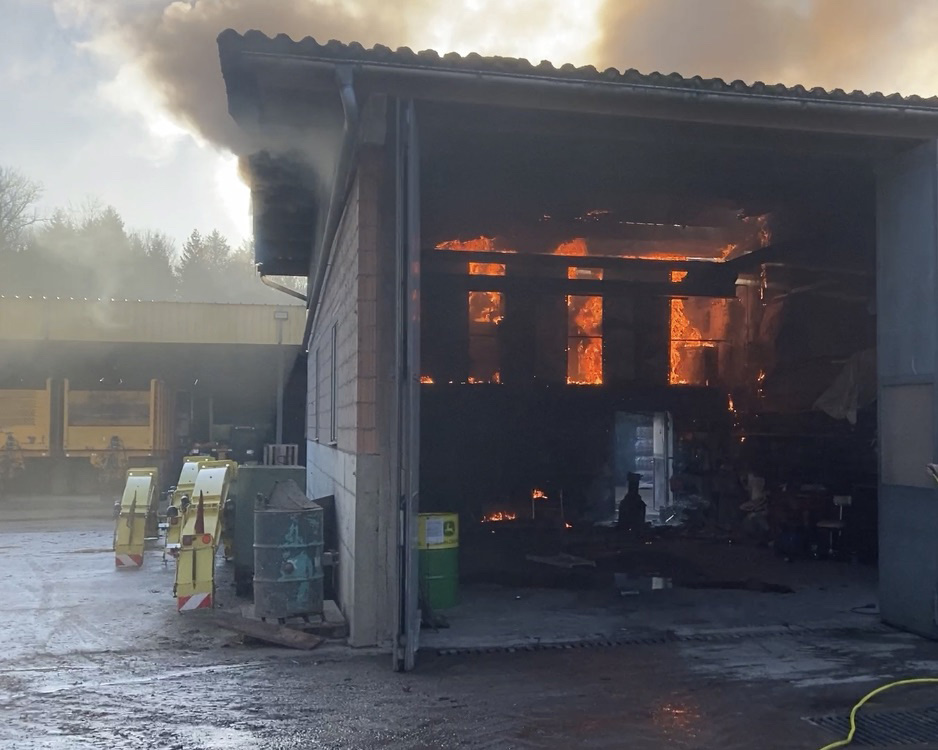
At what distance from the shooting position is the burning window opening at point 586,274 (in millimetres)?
15953

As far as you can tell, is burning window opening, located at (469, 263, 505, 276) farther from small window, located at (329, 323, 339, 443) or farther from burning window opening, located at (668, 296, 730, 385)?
small window, located at (329, 323, 339, 443)

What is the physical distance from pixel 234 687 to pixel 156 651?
141 cm

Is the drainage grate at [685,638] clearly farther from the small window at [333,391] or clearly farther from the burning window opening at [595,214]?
the burning window opening at [595,214]

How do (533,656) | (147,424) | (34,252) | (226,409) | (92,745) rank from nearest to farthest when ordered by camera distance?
1. (92,745)
2. (533,656)
3. (147,424)
4. (226,409)
5. (34,252)

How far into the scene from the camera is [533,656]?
6824mm

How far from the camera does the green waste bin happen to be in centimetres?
832

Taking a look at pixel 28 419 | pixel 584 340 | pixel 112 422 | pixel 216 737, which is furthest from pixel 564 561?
pixel 28 419

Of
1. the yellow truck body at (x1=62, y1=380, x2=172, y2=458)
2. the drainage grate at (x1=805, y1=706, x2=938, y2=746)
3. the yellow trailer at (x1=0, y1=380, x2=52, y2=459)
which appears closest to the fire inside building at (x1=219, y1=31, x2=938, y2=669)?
the drainage grate at (x1=805, y1=706, x2=938, y2=746)

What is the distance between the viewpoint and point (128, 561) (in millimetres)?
11414

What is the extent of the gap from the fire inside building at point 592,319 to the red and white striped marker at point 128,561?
2587 millimetres

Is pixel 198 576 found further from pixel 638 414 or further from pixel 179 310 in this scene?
pixel 179 310

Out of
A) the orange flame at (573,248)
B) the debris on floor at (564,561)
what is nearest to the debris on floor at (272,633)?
the debris on floor at (564,561)

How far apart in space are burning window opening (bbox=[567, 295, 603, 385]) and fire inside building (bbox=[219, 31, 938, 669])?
0.13ft

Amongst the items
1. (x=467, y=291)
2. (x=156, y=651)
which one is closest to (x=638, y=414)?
(x=467, y=291)
